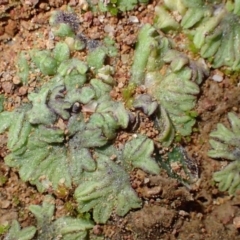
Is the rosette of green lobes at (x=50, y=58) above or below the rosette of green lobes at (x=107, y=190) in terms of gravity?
above

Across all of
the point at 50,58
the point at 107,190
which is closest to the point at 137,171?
the point at 107,190

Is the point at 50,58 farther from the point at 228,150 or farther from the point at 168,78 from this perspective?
the point at 228,150

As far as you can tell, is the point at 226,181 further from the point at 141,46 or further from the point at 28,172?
the point at 28,172

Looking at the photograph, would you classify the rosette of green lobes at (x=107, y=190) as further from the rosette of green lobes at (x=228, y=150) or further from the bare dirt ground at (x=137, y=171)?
the rosette of green lobes at (x=228, y=150)

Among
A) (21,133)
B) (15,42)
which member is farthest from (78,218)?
(15,42)

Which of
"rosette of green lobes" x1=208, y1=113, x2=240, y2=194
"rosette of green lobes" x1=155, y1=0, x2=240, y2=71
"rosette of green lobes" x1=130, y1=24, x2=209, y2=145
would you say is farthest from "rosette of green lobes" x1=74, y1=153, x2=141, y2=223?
"rosette of green lobes" x1=155, y1=0, x2=240, y2=71

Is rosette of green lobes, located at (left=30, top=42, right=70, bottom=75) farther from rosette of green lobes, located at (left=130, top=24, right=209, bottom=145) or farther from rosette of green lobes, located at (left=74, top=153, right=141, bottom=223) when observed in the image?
rosette of green lobes, located at (left=74, top=153, right=141, bottom=223)

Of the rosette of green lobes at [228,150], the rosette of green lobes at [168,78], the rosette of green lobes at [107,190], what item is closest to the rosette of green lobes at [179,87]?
the rosette of green lobes at [168,78]
